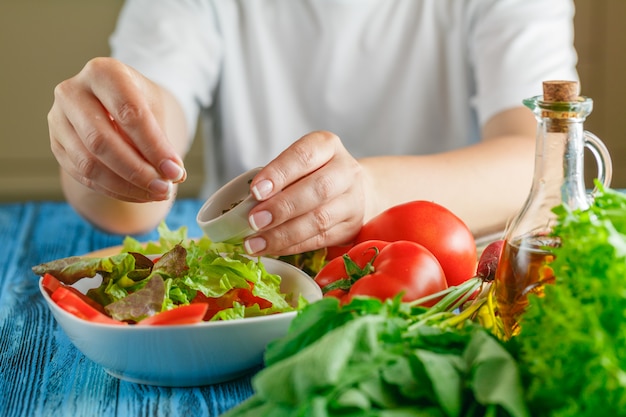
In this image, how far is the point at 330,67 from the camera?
5.83 ft

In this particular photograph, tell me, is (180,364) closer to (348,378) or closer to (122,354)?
(122,354)

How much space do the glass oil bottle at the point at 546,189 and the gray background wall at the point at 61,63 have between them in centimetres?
264

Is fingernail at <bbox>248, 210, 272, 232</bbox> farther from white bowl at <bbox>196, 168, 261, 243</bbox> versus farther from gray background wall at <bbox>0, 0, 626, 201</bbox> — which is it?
gray background wall at <bbox>0, 0, 626, 201</bbox>

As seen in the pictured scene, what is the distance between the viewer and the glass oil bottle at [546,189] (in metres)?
0.63

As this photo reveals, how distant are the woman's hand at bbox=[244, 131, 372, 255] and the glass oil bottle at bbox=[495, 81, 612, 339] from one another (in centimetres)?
28

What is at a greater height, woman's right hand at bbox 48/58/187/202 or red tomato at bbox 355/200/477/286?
woman's right hand at bbox 48/58/187/202

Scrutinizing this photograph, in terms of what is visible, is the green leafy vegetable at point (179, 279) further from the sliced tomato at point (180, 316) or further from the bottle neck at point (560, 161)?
the bottle neck at point (560, 161)

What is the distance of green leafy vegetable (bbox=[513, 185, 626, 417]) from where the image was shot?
47cm

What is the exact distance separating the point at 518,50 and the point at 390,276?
3.33 ft

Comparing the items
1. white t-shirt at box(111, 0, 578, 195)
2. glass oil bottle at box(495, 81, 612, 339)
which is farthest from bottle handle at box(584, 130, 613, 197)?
white t-shirt at box(111, 0, 578, 195)

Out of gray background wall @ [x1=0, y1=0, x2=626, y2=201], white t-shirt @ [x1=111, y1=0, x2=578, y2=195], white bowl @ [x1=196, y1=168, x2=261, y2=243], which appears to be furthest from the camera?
gray background wall @ [x1=0, y1=0, x2=626, y2=201]

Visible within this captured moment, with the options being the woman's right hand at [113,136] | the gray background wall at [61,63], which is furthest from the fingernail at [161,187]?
the gray background wall at [61,63]

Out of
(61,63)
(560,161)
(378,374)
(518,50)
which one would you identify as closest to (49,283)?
(378,374)

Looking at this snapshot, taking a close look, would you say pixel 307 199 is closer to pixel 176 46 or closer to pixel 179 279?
pixel 179 279
